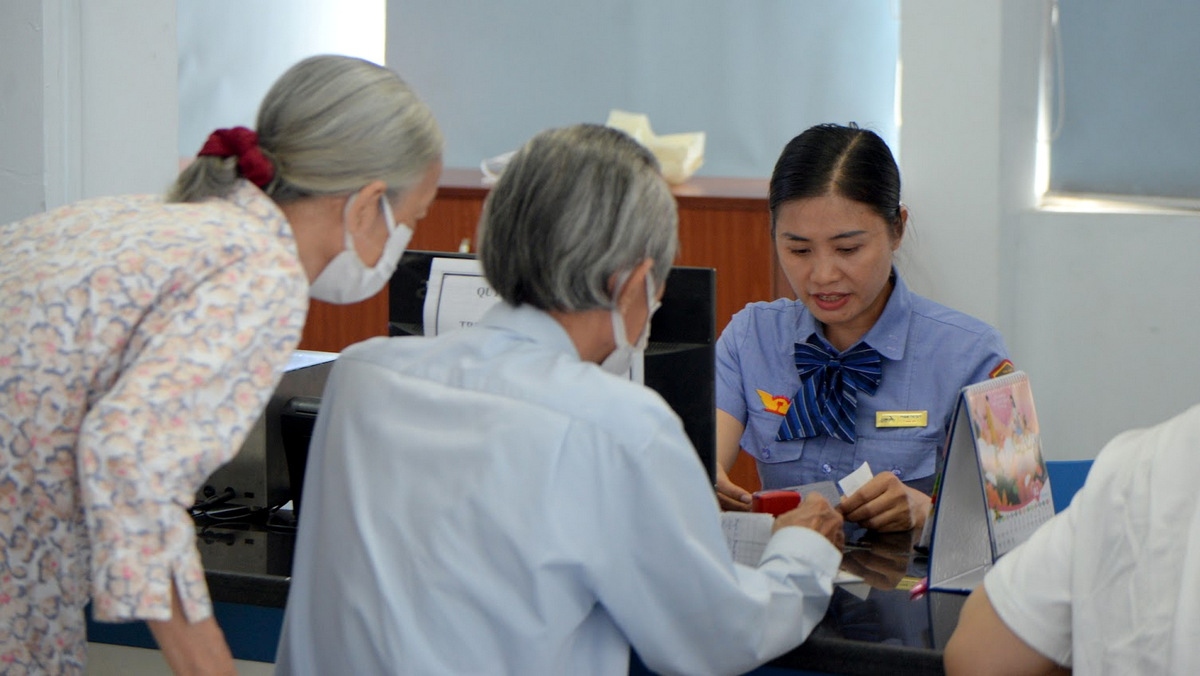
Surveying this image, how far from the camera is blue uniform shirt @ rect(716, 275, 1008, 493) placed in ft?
7.33

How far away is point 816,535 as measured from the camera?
1547 mm

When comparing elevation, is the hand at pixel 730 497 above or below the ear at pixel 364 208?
below

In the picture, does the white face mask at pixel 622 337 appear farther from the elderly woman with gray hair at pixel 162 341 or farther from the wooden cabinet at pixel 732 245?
the wooden cabinet at pixel 732 245

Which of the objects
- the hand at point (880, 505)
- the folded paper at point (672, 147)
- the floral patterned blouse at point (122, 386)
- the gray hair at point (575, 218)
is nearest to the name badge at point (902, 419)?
the hand at point (880, 505)

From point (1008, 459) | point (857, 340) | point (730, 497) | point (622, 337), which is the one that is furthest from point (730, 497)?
point (622, 337)

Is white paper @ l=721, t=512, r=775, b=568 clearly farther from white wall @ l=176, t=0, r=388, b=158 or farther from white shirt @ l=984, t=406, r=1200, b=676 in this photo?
white wall @ l=176, t=0, r=388, b=158

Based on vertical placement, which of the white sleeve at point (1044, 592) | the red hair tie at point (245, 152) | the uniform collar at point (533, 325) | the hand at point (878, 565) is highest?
the red hair tie at point (245, 152)

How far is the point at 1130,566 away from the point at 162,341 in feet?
3.08

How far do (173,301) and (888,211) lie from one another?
1.36 metres

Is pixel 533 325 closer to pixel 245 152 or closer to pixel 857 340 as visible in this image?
pixel 245 152

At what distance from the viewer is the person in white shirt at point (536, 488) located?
125cm

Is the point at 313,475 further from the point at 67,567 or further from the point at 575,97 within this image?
the point at 575,97

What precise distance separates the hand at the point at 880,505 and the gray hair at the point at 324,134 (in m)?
0.92

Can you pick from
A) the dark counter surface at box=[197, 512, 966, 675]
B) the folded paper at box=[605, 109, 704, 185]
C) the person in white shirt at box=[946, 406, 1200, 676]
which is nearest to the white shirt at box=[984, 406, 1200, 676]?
the person in white shirt at box=[946, 406, 1200, 676]
